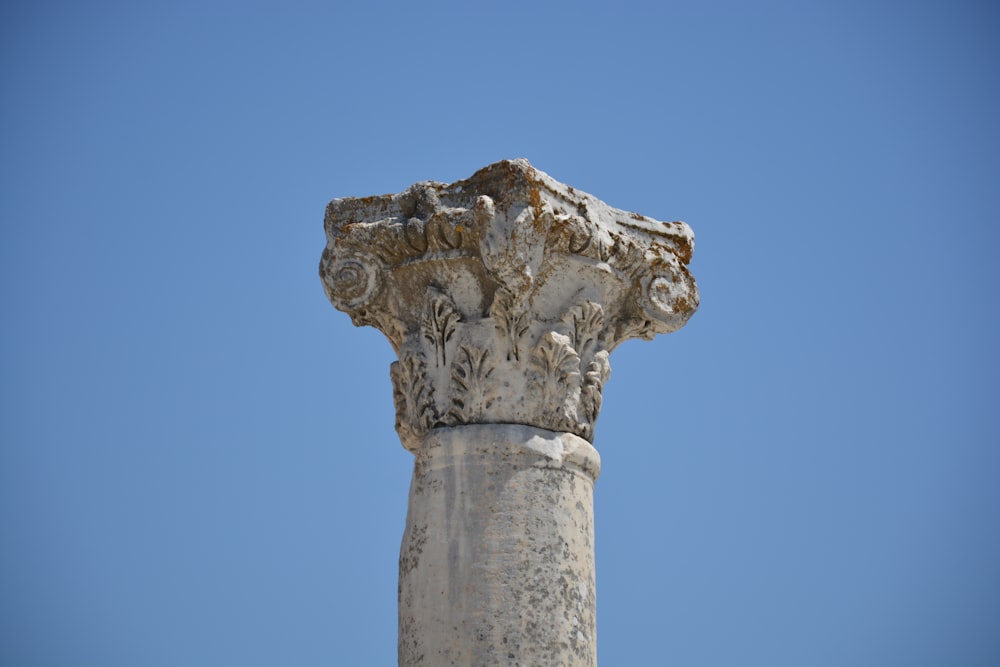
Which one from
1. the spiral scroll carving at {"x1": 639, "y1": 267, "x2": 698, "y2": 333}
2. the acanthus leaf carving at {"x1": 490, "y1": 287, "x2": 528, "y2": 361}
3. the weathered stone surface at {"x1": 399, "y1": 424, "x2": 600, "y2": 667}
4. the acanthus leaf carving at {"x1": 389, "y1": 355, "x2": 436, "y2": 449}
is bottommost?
the weathered stone surface at {"x1": 399, "y1": 424, "x2": 600, "y2": 667}

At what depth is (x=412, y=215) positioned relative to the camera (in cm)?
959

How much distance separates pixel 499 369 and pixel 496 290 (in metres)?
0.58

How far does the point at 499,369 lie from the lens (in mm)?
9234

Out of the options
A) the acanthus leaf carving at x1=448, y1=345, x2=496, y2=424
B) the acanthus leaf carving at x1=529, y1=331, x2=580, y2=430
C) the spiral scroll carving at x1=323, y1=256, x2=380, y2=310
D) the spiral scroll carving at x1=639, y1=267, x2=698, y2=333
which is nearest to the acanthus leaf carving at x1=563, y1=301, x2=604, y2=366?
the acanthus leaf carving at x1=529, y1=331, x2=580, y2=430

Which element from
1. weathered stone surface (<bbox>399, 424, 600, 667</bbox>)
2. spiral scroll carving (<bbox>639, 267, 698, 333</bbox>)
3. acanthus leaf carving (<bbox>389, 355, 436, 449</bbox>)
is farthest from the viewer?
spiral scroll carving (<bbox>639, 267, 698, 333</bbox>)

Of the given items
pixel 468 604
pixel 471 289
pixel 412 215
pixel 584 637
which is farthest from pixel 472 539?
pixel 412 215

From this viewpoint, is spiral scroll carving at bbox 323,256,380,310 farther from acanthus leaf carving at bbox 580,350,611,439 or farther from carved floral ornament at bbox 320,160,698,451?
acanthus leaf carving at bbox 580,350,611,439

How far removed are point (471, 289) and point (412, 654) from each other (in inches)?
106

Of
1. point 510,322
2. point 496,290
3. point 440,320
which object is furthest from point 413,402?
point 496,290

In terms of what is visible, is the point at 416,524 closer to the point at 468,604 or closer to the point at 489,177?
the point at 468,604

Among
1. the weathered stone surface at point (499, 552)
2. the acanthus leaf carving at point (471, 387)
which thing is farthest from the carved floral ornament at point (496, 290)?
the weathered stone surface at point (499, 552)

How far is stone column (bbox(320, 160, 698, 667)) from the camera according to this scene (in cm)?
855

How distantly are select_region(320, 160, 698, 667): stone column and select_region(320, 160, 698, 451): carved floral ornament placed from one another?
11 mm

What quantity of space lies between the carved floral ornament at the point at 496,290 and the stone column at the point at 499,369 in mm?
11
